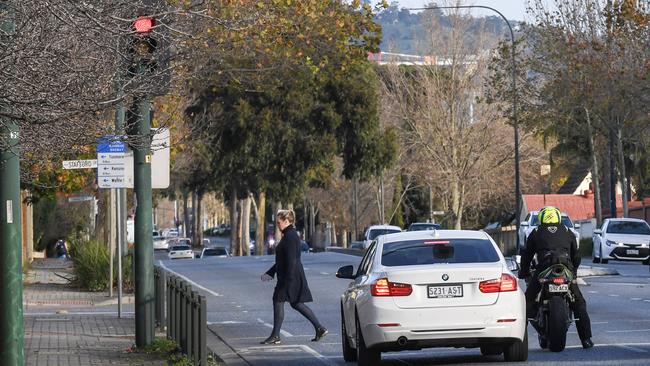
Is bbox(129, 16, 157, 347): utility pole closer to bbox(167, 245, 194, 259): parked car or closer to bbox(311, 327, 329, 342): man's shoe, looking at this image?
bbox(311, 327, 329, 342): man's shoe

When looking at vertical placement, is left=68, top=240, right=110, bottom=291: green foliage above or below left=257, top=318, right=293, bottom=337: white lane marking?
above

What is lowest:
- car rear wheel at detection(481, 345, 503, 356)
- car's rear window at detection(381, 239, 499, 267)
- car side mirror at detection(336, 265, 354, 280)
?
car rear wheel at detection(481, 345, 503, 356)

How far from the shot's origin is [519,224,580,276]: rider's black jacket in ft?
50.8

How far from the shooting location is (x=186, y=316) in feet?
48.2

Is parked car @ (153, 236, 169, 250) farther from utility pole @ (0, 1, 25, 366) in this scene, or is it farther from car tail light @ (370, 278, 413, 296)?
utility pole @ (0, 1, 25, 366)

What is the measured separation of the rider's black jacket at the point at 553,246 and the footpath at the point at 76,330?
4413 mm

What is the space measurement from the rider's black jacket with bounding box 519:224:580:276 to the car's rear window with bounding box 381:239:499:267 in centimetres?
108

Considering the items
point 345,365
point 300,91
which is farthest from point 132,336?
point 300,91

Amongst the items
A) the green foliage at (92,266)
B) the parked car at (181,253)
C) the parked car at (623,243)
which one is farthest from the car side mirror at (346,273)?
the parked car at (181,253)

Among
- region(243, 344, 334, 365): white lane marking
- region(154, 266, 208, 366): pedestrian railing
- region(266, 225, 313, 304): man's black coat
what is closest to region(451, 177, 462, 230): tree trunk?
region(154, 266, 208, 366): pedestrian railing

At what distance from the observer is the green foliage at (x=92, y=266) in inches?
1307

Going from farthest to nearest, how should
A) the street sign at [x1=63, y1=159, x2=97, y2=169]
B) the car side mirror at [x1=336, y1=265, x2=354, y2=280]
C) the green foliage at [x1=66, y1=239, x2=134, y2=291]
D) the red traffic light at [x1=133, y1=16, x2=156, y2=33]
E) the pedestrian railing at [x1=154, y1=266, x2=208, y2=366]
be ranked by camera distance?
the green foliage at [x1=66, y1=239, x2=134, y2=291]
the street sign at [x1=63, y1=159, x2=97, y2=169]
the car side mirror at [x1=336, y1=265, x2=354, y2=280]
the pedestrian railing at [x1=154, y1=266, x2=208, y2=366]
the red traffic light at [x1=133, y1=16, x2=156, y2=33]

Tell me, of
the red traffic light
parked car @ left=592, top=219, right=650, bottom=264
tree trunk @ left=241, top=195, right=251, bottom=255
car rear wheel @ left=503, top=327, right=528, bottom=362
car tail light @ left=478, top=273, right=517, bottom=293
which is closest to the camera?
the red traffic light

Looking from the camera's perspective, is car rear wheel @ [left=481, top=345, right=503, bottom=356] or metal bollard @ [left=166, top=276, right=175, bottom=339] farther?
metal bollard @ [left=166, top=276, right=175, bottom=339]
